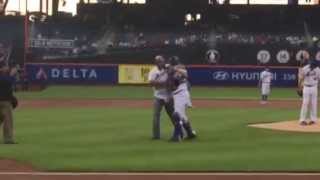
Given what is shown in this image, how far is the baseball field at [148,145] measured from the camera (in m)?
13.5

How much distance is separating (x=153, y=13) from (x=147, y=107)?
29.5m

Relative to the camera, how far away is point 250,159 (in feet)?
46.7

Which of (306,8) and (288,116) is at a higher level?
(306,8)

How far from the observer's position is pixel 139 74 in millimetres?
52812

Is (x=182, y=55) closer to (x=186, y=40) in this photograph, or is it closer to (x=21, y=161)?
(x=186, y=40)

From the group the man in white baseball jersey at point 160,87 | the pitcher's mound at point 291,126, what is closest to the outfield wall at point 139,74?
the pitcher's mound at point 291,126

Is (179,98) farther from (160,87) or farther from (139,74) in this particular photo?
(139,74)

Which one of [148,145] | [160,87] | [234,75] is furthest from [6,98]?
[234,75]

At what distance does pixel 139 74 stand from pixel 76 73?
14.7ft

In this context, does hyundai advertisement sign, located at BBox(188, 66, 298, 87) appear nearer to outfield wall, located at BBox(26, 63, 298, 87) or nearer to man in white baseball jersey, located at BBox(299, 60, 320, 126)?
outfield wall, located at BBox(26, 63, 298, 87)

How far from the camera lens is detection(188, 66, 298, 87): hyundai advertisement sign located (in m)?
52.9

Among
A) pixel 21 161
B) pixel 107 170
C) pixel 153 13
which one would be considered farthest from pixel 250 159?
pixel 153 13


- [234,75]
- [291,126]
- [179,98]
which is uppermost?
[179,98]

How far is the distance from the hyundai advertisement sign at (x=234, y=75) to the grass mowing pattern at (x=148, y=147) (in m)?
28.4
